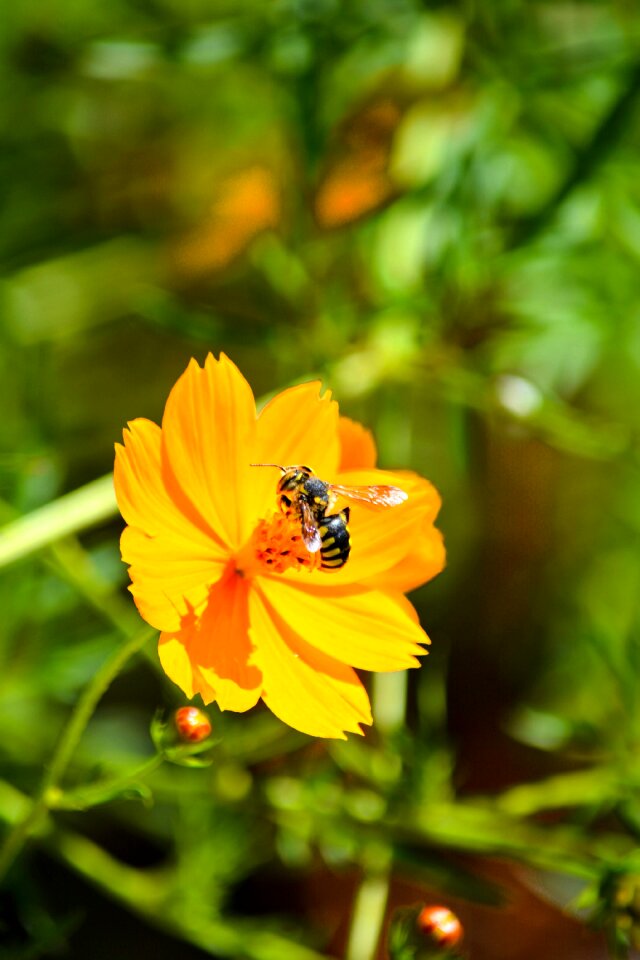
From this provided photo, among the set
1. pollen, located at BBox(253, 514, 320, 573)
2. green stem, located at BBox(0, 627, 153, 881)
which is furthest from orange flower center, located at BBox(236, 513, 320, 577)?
green stem, located at BBox(0, 627, 153, 881)

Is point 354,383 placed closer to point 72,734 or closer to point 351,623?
point 351,623

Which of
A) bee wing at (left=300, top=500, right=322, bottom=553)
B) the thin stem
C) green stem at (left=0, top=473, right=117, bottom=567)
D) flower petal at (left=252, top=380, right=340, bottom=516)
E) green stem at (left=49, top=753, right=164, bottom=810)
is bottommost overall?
the thin stem

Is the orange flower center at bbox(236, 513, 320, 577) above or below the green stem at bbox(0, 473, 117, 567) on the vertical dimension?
above

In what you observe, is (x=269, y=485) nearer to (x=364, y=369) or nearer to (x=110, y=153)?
(x=364, y=369)

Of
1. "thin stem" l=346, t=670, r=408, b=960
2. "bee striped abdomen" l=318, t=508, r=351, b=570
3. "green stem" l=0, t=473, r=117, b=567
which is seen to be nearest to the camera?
"bee striped abdomen" l=318, t=508, r=351, b=570

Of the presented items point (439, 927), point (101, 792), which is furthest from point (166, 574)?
point (439, 927)

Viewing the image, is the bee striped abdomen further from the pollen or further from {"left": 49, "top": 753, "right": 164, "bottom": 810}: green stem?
{"left": 49, "top": 753, "right": 164, "bottom": 810}: green stem

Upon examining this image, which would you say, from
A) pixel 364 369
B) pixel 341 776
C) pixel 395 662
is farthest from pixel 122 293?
pixel 395 662
